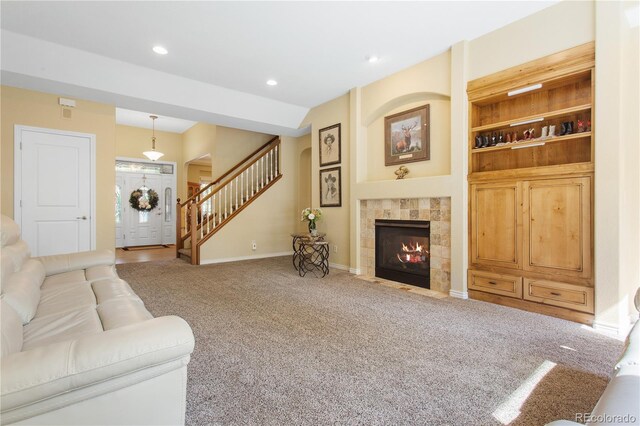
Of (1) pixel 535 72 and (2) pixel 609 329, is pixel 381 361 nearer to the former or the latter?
(2) pixel 609 329

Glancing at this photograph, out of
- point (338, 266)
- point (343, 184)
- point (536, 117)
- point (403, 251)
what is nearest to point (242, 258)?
point (338, 266)

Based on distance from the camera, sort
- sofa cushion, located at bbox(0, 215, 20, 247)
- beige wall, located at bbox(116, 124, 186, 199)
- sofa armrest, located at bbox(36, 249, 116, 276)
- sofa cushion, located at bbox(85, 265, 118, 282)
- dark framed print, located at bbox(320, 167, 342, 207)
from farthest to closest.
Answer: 1. beige wall, located at bbox(116, 124, 186, 199)
2. dark framed print, located at bbox(320, 167, 342, 207)
3. sofa armrest, located at bbox(36, 249, 116, 276)
4. sofa cushion, located at bbox(85, 265, 118, 282)
5. sofa cushion, located at bbox(0, 215, 20, 247)

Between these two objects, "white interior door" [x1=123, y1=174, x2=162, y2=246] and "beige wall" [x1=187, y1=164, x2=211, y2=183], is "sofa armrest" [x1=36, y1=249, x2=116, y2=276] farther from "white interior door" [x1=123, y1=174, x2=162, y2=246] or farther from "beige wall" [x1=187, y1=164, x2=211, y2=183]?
"beige wall" [x1=187, y1=164, x2=211, y2=183]

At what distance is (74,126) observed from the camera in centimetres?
483

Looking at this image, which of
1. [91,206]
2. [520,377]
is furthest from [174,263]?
[520,377]

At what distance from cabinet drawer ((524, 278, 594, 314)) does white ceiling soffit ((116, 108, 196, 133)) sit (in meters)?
7.52

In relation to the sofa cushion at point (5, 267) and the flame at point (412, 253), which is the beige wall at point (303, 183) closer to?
the flame at point (412, 253)

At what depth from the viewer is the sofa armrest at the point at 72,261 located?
110 inches

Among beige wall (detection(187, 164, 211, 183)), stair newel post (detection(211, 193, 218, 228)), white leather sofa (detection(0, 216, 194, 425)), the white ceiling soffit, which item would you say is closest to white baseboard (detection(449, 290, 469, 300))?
white leather sofa (detection(0, 216, 194, 425))

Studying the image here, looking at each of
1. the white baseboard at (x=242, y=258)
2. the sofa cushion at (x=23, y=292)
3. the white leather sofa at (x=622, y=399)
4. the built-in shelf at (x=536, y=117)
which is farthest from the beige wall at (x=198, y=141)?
the white leather sofa at (x=622, y=399)

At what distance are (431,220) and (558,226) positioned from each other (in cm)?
141

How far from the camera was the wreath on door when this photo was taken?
876 centimetres

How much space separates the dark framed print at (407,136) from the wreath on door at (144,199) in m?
7.32

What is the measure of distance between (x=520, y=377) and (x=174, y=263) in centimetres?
590
